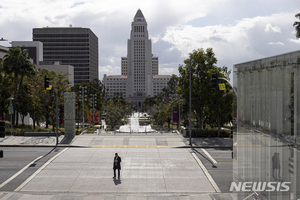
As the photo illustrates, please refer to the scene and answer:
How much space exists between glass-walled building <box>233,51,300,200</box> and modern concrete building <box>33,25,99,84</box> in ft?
512

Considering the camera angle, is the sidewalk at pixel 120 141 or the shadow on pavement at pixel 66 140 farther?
the shadow on pavement at pixel 66 140

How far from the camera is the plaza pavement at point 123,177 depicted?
1518cm

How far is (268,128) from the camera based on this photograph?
25.0 feet

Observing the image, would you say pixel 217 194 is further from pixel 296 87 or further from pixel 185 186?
pixel 296 87

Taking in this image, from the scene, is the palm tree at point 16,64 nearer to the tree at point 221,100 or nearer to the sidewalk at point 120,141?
the sidewalk at point 120,141

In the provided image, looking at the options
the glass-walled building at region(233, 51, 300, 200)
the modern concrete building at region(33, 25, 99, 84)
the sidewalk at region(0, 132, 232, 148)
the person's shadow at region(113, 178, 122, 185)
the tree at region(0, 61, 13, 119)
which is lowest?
the person's shadow at region(113, 178, 122, 185)

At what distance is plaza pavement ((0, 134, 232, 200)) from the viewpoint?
15.2m

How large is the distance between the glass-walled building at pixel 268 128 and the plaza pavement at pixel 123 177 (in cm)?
596

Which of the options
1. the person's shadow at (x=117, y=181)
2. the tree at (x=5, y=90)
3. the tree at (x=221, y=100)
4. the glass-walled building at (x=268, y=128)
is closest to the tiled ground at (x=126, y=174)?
the person's shadow at (x=117, y=181)

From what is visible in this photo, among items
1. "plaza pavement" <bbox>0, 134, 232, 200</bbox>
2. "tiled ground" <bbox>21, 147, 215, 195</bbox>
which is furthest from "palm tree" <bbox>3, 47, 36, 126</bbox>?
"tiled ground" <bbox>21, 147, 215, 195</bbox>

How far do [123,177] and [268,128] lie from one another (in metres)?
12.8

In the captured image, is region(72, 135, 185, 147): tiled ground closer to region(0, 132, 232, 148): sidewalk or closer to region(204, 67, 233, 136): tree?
region(0, 132, 232, 148): sidewalk

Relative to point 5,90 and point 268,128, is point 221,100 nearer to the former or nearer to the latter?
point 268,128

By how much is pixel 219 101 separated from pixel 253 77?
27.0 meters
